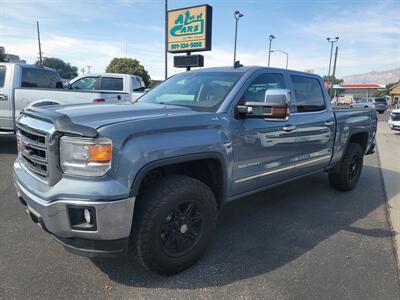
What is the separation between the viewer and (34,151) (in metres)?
2.72

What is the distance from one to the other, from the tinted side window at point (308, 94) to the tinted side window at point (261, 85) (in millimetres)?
353

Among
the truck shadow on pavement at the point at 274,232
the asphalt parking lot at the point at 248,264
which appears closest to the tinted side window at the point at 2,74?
the asphalt parking lot at the point at 248,264

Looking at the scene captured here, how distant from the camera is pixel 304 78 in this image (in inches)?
179

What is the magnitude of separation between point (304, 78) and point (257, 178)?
179 centimetres

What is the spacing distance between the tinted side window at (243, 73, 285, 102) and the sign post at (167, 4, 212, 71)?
456 inches

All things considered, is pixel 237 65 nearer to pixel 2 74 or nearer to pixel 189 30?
pixel 2 74

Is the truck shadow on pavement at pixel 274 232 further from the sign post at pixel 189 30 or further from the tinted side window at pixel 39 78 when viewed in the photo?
the sign post at pixel 189 30

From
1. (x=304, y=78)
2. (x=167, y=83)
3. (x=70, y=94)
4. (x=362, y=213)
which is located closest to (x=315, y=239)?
(x=362, y=213)

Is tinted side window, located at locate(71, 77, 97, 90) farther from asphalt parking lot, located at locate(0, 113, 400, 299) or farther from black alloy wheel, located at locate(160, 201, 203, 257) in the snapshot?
black alloy wheel, located at locate(160, 201, 203, 257)

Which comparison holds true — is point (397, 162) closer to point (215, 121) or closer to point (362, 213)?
point (362, 213)

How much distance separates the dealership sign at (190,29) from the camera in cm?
1628

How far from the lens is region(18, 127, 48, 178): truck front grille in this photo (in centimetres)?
254

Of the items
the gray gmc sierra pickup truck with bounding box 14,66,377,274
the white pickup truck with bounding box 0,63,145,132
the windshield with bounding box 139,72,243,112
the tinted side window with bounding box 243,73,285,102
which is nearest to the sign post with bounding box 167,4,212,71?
the white pickup truck with bounding box 0,63,145,132

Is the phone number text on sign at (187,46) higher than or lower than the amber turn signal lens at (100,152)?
higher
